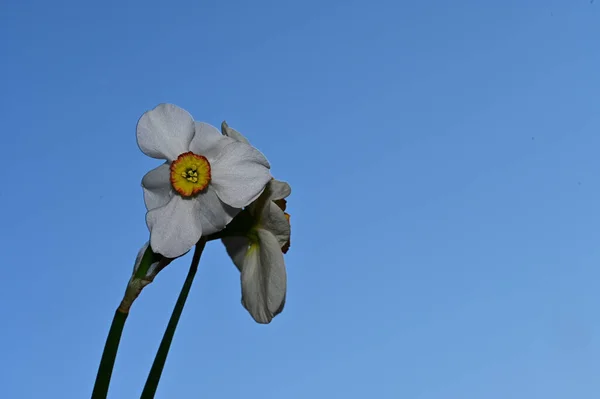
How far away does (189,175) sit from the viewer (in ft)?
3.22

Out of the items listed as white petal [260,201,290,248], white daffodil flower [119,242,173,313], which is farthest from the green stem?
white petal [260,201,290,248]

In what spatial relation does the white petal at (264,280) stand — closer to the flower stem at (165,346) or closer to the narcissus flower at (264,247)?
the narcissus flower at (264,247)

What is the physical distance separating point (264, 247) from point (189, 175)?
0.21m

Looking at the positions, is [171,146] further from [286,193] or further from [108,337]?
[108,337]

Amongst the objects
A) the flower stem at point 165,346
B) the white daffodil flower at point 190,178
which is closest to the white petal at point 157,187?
the white daffodil flower at point 190,178

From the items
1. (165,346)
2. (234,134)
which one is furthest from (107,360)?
(234,134)

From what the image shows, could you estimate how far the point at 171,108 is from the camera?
1034 mm

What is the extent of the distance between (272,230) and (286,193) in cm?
7

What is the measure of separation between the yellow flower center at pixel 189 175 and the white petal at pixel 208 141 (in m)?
0.03

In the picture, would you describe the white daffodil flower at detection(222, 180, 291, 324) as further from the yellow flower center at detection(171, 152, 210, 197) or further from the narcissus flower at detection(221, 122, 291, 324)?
the yellow flower center at detection(171, 152, 210, 197)

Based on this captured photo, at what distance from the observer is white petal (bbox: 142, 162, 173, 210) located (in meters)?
1.00

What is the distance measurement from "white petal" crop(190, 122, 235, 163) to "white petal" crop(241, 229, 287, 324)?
174mm

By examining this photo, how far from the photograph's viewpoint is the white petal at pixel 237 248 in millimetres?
1173

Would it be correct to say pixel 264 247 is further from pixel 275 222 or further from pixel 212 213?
pixel 212 213
